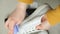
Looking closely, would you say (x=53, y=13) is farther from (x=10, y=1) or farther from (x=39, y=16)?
(x=10, y=1)

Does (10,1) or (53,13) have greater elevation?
(10,1)

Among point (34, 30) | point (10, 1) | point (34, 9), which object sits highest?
point (10, 1)

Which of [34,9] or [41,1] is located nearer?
[41,1]

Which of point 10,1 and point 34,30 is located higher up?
point 10,1

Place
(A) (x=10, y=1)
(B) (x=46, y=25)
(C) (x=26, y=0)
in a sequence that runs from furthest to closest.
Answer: (A) (x=10, y=1) → (B) (x=46, y=25) → (C) (x=26, y=0)

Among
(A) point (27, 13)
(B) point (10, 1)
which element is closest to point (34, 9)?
(A) point (27, 13)

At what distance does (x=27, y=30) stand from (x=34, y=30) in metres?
0.04

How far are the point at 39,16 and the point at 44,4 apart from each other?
0.08m

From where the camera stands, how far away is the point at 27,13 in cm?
80

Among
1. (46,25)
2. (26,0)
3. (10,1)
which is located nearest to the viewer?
(26,0)

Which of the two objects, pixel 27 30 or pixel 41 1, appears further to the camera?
pixel 27 30

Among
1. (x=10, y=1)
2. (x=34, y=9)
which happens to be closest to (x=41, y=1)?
(x=34, y=9)

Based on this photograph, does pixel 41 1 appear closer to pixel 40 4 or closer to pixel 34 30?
pixel 40 4

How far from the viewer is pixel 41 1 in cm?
71
